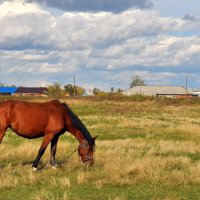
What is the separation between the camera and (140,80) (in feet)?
601

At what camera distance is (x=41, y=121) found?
13.1 metres

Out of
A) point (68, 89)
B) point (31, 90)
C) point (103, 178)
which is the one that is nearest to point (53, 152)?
point (103, 178)

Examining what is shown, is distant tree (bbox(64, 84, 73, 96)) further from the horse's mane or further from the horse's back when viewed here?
the horse's back

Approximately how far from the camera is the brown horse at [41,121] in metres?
12.9

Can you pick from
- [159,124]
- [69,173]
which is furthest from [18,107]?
[159,124]

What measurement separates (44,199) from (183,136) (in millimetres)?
18322

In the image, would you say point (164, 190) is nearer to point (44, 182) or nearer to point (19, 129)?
point (44, 182)

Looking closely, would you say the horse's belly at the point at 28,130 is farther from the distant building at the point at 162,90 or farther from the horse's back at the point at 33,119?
the distant building at the point at 162,90

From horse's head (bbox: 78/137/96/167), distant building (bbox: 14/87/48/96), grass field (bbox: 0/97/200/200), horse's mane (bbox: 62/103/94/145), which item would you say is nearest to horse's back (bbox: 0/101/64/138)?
horse's mane (bbox: 62/103/94/145)

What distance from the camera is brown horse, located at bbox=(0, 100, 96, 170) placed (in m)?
12.9

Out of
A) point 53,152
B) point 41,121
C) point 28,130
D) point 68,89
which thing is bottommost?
point 53,152

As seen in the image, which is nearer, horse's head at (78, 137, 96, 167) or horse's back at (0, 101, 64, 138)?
horse's back at (0, 101, 64, 138)

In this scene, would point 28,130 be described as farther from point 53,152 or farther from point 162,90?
point 162,90

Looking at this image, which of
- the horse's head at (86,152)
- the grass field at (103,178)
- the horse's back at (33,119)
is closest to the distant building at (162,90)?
the grass field at (103,178)
